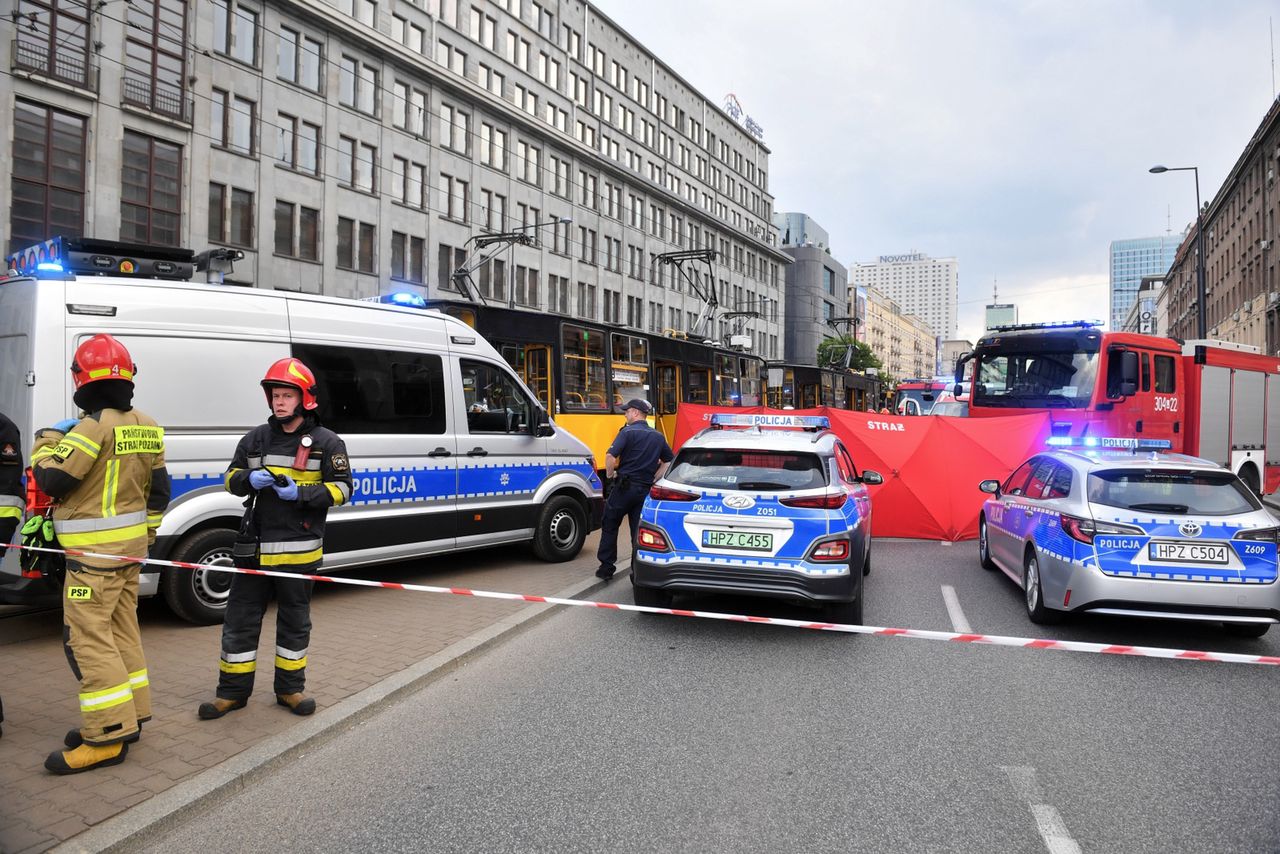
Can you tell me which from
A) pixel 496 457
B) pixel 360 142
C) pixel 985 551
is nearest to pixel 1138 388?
pixel 985 551

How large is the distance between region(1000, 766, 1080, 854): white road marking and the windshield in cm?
1109

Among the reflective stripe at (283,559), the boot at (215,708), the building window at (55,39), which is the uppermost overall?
the building window at (55,39)

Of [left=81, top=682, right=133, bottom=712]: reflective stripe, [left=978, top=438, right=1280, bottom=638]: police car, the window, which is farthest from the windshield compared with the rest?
[left=81, top=682, right=133, bottom=712]: reflective stripe

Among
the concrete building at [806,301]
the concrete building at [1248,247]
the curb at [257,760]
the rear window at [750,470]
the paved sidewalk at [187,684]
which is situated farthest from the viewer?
the concrete building at [806,301]

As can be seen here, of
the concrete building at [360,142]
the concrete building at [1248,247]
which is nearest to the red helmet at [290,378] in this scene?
the concrete building at [360,142]

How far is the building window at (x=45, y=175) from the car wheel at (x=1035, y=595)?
2661 centimetres

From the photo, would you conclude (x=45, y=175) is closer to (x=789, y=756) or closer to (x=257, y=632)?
(x=257, y=632)

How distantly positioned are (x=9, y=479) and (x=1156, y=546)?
7054 mm

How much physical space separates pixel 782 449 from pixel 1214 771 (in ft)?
11.2

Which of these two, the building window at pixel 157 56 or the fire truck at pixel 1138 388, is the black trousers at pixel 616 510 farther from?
the building window at pixel 157 56

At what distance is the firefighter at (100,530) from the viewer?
12.3 feet

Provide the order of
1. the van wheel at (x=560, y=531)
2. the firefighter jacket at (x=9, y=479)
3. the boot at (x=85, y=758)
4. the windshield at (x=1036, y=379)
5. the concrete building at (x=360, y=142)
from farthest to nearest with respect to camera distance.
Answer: the concrete building at (x=360, y=142), the windshield at (x=1036, y=379), the van wheel at (x=560, y=531), the firefighter jacket at (x=9, y=479), the boot at (x=85, y=758)

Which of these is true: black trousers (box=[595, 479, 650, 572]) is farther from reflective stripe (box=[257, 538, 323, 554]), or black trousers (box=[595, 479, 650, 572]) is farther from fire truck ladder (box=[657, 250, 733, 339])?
fire truck ladder (box=[657, 250, 733, 339])

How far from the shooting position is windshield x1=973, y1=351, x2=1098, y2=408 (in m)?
13.7
